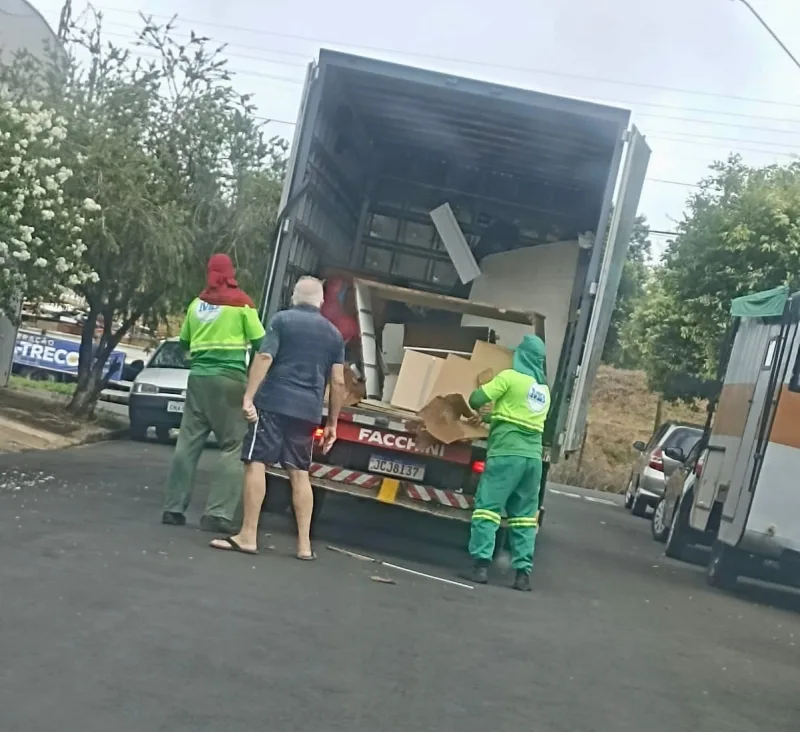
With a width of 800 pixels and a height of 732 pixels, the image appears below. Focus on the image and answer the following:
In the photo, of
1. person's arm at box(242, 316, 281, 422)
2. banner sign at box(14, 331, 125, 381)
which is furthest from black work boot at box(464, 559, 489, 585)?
banner sign at box(14, 331, 125, 381)

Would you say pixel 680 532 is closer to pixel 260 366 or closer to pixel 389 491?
pixel 389 491

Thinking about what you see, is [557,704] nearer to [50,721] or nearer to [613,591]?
[50,721]

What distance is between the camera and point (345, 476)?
1047 centimetres

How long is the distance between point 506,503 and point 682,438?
35.8 ft

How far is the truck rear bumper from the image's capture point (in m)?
10.4

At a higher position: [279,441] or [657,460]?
[279,441]

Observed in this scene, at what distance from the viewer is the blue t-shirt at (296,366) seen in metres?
9.58

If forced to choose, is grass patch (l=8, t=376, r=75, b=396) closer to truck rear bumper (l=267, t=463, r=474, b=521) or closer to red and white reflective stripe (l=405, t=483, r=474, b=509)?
truck rear bumper (l=267, t=463, r=474, b=521)

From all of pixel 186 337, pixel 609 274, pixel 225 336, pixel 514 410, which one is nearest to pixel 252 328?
pixel 225 336

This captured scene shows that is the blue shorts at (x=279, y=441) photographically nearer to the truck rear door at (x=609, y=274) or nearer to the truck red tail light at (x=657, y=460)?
the truck rear door at (x=609, y=274)

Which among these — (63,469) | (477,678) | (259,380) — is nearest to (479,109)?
(259,380)

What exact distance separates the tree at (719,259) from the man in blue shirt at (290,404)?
13137 millimetres

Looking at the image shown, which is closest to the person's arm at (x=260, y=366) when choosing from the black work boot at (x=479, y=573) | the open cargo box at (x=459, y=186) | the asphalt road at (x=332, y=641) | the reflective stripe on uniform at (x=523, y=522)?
the asphalt road at (x=332, y=641)

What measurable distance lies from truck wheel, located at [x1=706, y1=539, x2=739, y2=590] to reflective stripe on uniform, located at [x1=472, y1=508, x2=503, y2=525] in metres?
3.61
